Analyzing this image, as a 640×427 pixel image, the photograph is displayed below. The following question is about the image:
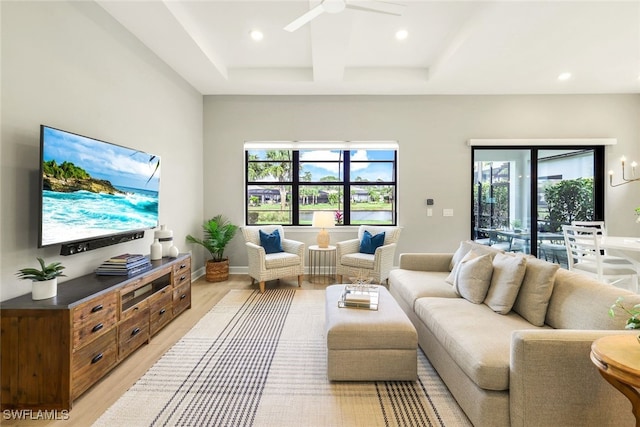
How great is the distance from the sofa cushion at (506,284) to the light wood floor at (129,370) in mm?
2617

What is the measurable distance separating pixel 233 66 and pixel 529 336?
14.7ft

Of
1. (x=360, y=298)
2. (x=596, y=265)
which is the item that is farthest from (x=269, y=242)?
(x=596, y=265)

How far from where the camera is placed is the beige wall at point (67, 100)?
1.88 m

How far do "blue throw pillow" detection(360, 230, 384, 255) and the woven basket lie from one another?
2.14 meters

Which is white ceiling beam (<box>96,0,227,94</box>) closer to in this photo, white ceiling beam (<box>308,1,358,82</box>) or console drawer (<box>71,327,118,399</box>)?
white ceiling beam (<box>308,1,358,82</box>)

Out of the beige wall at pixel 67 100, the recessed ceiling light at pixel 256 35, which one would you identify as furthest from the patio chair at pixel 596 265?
the beige wall at pixel 67 100

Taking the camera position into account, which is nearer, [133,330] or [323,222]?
[133,330]

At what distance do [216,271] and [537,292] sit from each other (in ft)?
12.9

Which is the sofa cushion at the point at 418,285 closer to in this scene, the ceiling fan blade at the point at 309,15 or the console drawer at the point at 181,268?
the console drawer at the point at 181,268

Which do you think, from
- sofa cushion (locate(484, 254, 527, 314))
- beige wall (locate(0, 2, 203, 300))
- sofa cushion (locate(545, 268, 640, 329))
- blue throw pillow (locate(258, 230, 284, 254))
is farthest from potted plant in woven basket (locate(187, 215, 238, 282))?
sofa cushion (locate(545, 268, 640, 329))

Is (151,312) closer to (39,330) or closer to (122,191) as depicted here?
(39,330)

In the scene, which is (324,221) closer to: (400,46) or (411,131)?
(411,131)

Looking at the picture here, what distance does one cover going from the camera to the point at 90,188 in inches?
90.8

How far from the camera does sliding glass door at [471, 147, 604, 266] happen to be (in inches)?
192
